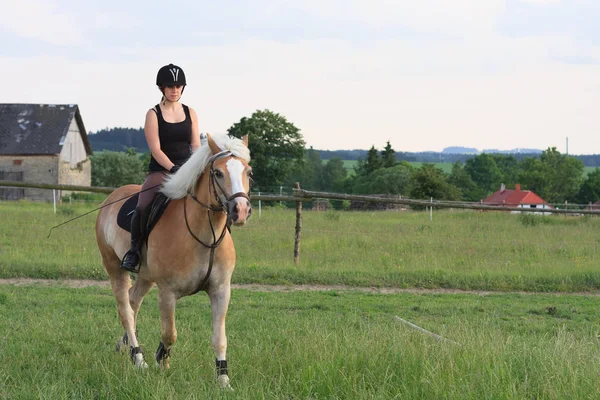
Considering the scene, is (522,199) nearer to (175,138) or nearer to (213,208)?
(175,138)

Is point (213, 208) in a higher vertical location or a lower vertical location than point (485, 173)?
lower

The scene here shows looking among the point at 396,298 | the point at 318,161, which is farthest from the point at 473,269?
the point at 318,161

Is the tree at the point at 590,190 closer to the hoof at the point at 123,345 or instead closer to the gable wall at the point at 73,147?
A: the gable wall at the point at 73,147

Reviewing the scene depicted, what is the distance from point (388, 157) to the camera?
9212 centimetres

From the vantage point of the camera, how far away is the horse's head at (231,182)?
4.78 metres

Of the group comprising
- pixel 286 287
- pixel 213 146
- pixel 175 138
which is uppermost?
pixel 175 138

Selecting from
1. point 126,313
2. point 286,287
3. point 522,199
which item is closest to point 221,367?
point 126,313

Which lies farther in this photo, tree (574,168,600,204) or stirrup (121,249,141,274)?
tree (574,168,600,204)

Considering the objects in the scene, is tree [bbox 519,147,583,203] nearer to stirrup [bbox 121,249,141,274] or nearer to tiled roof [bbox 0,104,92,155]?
tiled roof [bbox 0,104,92,155]

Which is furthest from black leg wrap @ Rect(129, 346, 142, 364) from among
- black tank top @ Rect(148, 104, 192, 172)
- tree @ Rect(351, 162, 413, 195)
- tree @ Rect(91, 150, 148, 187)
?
tree @ Rect(91, 150, 148, 187)

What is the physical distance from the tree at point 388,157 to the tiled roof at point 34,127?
51.5 metres

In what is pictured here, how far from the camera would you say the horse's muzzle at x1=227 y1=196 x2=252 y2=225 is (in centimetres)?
473

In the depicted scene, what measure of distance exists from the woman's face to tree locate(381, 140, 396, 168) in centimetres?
8617

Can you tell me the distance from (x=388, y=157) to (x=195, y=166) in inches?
3453
